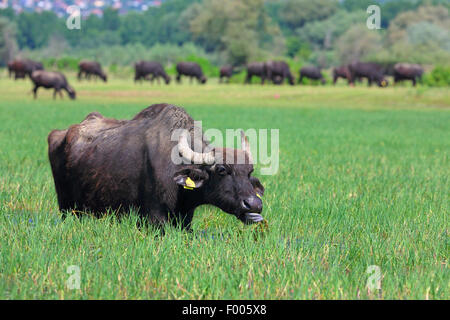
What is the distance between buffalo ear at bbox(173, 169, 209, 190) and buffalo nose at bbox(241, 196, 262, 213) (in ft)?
1.36

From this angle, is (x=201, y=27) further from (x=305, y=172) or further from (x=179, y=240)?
(x=179, y=240)

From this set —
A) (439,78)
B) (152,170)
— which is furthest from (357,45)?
(152,170)

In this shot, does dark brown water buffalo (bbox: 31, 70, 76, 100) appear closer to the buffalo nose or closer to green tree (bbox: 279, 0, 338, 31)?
the buffalo nose

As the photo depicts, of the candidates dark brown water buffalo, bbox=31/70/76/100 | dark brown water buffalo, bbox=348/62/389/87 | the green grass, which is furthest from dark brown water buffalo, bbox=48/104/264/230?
dark brown water buffalo, bbox=348/62/389/87

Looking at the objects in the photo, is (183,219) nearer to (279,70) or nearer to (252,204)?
(252,204)

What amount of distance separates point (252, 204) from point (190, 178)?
1.90 ft

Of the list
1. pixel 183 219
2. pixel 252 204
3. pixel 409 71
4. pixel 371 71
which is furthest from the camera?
pixel 371 71

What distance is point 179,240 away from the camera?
446 centimetres

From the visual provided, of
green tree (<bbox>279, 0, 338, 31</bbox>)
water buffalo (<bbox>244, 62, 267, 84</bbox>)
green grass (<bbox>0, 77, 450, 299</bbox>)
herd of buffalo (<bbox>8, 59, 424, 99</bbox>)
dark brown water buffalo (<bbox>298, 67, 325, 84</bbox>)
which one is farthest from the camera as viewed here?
green tree (<bbox>279, 0, 338, 31</bbox>)

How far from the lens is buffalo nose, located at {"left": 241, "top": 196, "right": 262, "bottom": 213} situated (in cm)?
455

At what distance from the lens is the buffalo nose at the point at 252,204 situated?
14.9 feet

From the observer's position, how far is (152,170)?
528 cm

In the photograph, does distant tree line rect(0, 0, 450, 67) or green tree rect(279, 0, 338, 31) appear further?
green tree rect(279, 0, 338, 31)

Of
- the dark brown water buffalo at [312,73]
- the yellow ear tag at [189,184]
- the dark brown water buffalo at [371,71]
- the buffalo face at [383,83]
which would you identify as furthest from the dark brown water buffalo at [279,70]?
the yellow ear tag at [189,184]
